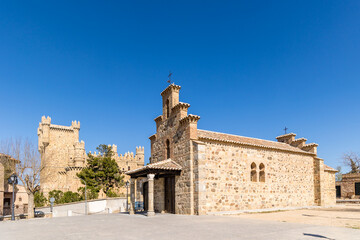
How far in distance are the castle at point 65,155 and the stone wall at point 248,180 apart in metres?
35.7

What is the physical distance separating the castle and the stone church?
3225 cm

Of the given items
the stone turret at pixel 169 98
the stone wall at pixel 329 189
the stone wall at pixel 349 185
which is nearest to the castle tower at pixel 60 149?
the stone turret at pixel 169 98

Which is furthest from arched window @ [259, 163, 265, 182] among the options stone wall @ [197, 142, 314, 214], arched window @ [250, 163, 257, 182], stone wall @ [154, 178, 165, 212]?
stone wall @ [154, 178, 165, 212]

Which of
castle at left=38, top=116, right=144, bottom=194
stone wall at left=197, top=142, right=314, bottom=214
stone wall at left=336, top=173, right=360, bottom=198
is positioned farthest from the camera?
castle at left=38, top=116, right=144, bottom=194

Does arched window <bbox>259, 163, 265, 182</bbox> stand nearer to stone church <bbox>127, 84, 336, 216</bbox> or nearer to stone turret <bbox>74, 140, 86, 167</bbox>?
→ stone church <bbox>127, 84, 336, 216</bbox>

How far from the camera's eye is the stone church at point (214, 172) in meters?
17.7

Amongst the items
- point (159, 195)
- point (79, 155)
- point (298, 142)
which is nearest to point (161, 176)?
point (159, 195)

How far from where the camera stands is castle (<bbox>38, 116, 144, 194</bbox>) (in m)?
50.4

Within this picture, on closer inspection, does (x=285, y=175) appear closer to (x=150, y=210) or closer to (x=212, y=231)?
(x=150, y=210)

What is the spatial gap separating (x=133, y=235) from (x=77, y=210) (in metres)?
23.2

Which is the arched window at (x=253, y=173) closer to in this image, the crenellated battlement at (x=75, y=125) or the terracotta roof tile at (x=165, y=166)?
the terracotta roof tile at (x=165, y=166)

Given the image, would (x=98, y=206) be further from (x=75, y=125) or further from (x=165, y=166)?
(x=75, y=125)

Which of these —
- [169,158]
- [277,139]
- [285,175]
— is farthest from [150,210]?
[277,139]

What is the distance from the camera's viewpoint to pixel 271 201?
69.6 ft
